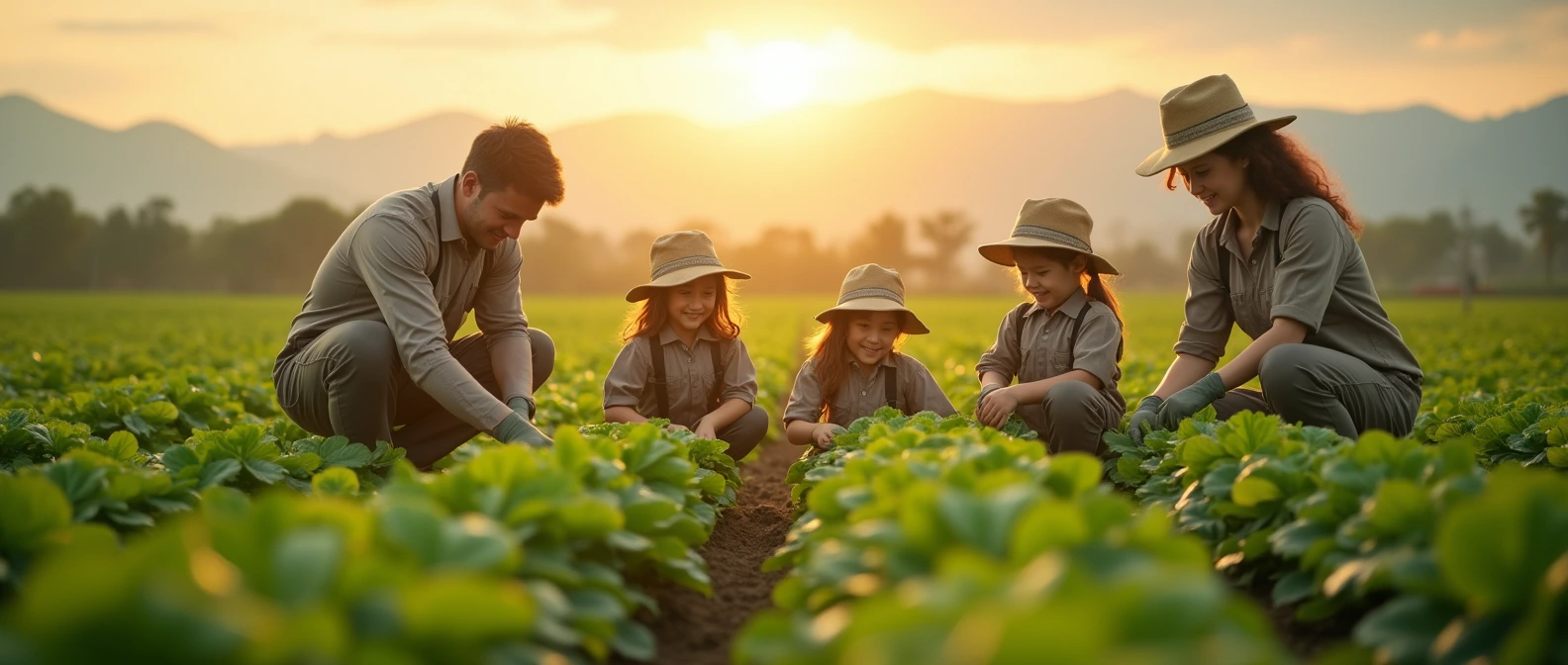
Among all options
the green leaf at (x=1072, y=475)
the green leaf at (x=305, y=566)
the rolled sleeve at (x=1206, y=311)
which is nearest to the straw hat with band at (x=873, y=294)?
the rolled sleeve at (x=1206, y=311)

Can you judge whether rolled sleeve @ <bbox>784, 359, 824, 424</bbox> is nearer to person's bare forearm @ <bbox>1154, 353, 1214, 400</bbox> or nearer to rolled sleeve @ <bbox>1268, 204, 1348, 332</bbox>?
person's bare forearm @ <bbox>1154, 353, 1214, 400</bbox>

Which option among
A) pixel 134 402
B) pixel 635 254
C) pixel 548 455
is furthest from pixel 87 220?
pixel 548 455

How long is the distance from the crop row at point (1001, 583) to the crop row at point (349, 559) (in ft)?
1.51

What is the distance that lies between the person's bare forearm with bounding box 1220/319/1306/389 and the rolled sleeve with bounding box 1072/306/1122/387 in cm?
52

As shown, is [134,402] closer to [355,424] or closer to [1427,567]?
[355,424]

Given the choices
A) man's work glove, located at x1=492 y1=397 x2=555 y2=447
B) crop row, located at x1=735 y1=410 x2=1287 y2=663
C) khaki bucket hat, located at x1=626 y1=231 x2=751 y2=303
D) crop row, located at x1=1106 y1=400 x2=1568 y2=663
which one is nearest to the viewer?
crop row, located at x1=735 y1=410 x2=1287 y2=663

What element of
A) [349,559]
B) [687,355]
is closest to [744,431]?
[687,355]

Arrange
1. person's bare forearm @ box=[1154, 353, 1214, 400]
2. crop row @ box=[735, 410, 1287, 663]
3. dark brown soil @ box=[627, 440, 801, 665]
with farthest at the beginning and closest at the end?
person's bare forearm @ box=[1154, 353, 1214, 400], dark brown soil @ box=[627, 440, 801, 665], crop row @ box=[735, 410, 1287, 663]

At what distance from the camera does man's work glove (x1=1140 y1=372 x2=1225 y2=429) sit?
172 inches

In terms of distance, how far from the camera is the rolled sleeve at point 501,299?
4.97 metres

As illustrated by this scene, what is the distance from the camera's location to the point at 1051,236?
15.5ft

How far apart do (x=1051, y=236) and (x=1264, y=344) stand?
105 centimetres

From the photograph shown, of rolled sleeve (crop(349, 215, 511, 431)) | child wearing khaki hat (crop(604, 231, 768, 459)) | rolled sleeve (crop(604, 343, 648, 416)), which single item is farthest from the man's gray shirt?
child wearing khaki hat (crop(604, 231, 768, 459))

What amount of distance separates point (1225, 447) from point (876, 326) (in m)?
2.06
